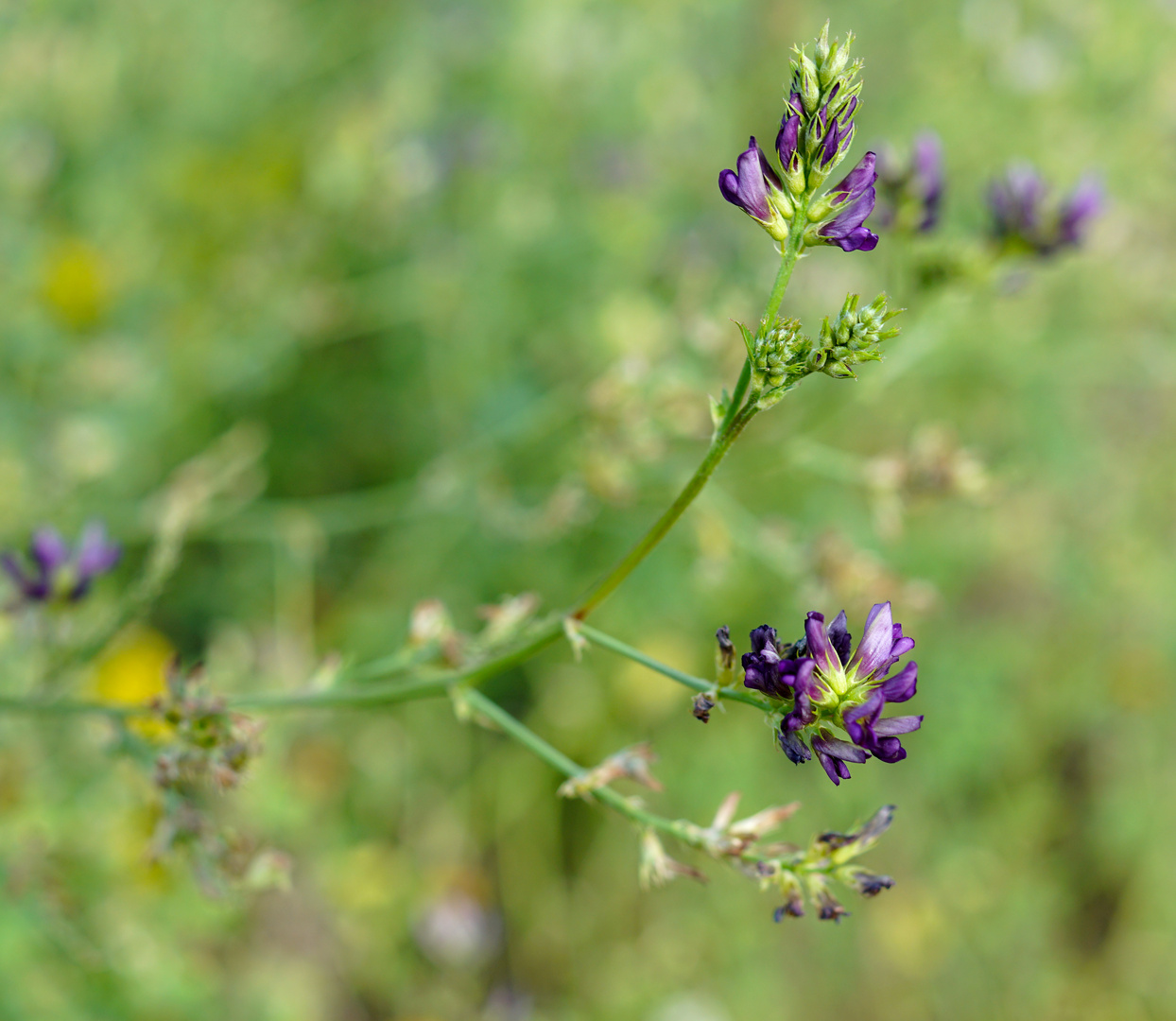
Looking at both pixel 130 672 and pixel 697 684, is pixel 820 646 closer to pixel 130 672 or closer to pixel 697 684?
pixel 697 684

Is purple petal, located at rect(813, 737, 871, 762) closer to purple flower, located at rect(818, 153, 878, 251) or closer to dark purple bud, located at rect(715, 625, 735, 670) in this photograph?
dark purple bud, located at rect(715, 625, 735, 670)

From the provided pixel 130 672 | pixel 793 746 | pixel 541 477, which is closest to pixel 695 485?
pixel 793 746

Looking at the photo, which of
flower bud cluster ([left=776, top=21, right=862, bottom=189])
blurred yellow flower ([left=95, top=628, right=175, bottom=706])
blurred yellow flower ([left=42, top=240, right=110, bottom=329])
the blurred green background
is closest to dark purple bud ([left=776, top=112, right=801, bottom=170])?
flower bud cluster ([left=776, top=21, right=862, bottom=189])

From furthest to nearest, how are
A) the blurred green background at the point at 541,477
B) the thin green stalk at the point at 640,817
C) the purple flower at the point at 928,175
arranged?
the blurred green background at the point at 541,477
the purple flower at the point at 928,175
the thin green stalk at the point at 640,817

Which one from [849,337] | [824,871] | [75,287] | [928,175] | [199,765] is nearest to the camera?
[849,337]

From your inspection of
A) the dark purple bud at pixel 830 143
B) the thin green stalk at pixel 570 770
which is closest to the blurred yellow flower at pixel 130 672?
the thin green stalk at pixel 570 770

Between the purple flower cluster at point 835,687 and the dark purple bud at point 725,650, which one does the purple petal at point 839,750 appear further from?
the dark purple bud at point 725,650

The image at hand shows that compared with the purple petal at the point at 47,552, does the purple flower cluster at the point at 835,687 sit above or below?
below
